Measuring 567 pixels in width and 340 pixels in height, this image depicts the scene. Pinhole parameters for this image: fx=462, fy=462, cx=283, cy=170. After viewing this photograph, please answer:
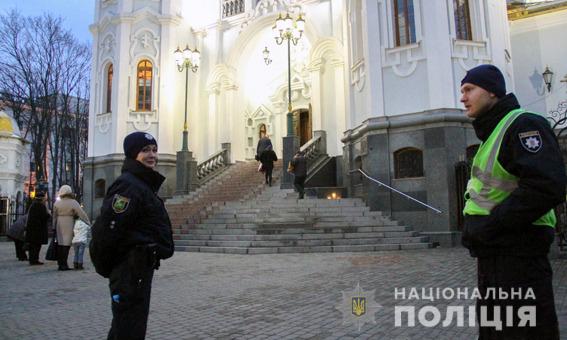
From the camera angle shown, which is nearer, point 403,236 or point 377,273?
point 377,273

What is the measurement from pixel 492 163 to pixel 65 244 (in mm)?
9734

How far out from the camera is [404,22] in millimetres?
16562

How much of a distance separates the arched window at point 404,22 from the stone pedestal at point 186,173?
10.4 metres

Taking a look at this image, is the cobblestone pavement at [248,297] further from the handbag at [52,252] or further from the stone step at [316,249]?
the stone step at [316,249]

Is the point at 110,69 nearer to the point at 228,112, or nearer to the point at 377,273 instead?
the point at 228,112

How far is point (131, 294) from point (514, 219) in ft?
7.55

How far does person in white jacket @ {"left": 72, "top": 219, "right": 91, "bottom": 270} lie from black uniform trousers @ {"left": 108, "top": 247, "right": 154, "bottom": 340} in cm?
769

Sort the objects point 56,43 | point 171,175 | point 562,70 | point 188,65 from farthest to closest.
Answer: point 56,43, point 171,175, point 188,65, point 562,70

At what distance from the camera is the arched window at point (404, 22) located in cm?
1638

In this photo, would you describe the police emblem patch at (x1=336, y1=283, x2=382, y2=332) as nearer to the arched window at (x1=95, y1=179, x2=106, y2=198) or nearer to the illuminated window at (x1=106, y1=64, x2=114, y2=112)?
the arched window at (x1=95, y1=179, x2=106, y2=198)

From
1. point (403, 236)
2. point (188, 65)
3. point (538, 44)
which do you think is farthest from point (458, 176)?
point (188, 65)

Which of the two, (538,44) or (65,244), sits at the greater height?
(538,44)

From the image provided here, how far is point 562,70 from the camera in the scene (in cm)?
1894

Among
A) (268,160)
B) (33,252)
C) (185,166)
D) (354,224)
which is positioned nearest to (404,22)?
(268,160)
